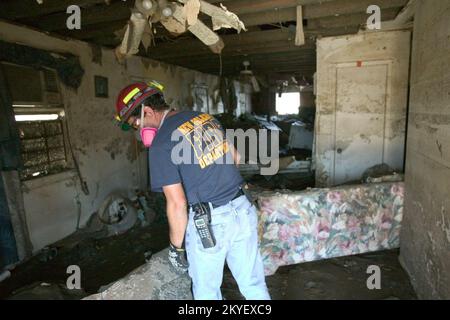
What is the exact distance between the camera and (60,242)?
3637mm

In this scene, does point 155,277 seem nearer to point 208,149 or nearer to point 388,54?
point 208,149

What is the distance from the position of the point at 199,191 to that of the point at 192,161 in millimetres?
160

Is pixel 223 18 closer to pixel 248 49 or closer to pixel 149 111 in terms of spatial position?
pixel 149 111

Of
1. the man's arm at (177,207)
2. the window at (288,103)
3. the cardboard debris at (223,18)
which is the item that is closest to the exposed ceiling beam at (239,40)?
the cardboard debris at (223,18)

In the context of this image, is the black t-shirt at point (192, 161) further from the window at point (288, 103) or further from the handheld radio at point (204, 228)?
the window at point (288, 103)

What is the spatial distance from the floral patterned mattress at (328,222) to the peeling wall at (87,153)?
2.54 meters

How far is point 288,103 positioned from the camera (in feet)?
47.2

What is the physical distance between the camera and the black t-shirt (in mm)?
1472

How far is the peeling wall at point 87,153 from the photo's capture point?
337 cm

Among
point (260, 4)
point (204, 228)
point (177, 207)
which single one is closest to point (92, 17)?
point (260, 4)

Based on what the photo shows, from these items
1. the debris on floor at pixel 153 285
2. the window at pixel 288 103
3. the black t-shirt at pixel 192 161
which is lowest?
the debris on floor at pixel 153 285

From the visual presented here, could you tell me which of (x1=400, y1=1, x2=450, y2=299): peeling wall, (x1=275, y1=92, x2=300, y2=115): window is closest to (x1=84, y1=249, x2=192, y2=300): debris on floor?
(x1=400, y1=1, x2=450, y2=299): peeling wall

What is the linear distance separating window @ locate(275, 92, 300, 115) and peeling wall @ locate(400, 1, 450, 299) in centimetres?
1206

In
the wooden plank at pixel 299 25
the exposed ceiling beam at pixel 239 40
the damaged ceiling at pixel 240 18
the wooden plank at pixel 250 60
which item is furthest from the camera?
the wooden plank at pixel 250 60
